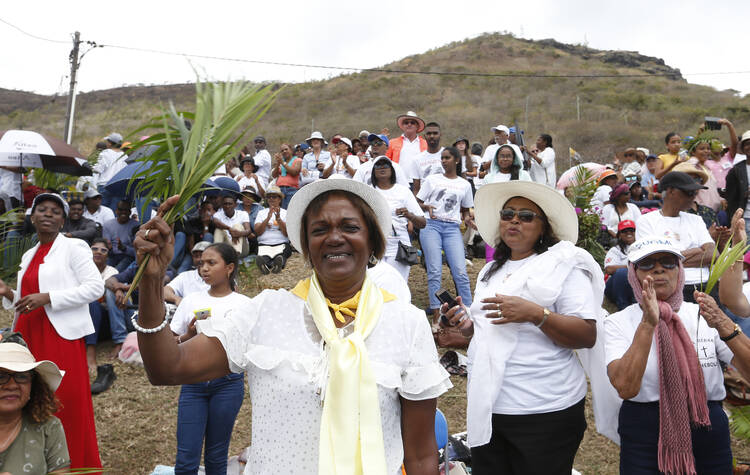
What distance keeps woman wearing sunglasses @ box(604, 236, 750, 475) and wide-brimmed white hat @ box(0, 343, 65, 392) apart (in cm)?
328

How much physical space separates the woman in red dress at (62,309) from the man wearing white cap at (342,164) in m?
6.58

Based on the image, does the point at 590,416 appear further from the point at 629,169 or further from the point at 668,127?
the point at 668,127

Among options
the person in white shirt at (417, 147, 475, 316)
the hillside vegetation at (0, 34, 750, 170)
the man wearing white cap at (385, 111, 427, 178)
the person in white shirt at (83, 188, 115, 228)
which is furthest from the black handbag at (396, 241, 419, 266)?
the hillside vegetation at (0, 34, 750, 170)

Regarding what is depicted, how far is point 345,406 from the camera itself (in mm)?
1845

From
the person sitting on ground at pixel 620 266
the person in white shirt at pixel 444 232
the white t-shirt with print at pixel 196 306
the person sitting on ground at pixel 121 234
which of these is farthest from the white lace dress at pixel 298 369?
the person sitting on ground at pixel 121 234

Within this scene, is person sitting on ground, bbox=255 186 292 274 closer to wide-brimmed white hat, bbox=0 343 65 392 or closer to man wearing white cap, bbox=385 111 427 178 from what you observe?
man wearing white cap, bbox=385 111 427 178

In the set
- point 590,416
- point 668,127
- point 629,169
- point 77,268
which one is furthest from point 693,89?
point 77,268

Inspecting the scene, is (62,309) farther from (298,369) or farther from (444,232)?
(444,232)

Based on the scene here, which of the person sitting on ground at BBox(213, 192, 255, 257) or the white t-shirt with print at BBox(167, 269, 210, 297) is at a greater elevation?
the person sitting on ground at BBox(213, 192, 255, 257)

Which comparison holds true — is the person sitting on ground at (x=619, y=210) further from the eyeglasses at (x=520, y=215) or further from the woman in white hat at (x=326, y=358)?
the woman in white hat at (x=326, y=358)

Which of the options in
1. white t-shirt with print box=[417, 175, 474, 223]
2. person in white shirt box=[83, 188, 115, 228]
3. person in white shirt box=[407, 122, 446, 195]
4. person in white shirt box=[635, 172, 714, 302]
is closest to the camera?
person in white shirt box=[635, 172, 714, 302]

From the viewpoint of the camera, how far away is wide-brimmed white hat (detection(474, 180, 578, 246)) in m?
3.31

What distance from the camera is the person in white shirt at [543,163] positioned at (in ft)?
35.2

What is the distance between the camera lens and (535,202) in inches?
133
